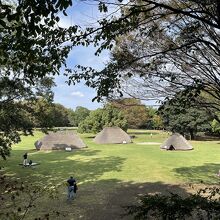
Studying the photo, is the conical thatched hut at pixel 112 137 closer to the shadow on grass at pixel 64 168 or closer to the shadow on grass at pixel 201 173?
the shadow on grass at pixel 64 168

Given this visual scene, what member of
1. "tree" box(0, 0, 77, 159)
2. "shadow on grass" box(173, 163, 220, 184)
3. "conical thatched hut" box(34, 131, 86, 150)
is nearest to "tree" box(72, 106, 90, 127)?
"conical thatched hut" box(34, 131, 86, 150)

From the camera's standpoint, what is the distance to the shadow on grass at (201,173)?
87.9 ft

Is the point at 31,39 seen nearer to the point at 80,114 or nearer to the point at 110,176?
the point at 110,176

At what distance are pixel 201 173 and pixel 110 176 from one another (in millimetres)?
8275

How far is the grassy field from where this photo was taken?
61.8ft

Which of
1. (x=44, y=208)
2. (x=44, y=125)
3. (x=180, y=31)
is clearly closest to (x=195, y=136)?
(x=44, y=125)

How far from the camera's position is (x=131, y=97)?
13.3 m

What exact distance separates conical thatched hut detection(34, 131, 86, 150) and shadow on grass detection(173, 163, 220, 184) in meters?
21.7

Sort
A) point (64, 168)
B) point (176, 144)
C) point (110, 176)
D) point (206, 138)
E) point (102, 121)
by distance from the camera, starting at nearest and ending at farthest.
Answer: point (110, 176), point (64, 168), point (176, 144), point (102, 121), point (206, 138)

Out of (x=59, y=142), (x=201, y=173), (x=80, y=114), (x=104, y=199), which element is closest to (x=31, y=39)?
(x=104, y=199)

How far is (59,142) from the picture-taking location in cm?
5091

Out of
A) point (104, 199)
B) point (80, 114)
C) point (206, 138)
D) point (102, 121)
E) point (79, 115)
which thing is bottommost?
point (104, 199)

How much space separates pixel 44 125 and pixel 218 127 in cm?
4346

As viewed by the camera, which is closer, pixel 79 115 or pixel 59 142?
pixel 59 142
